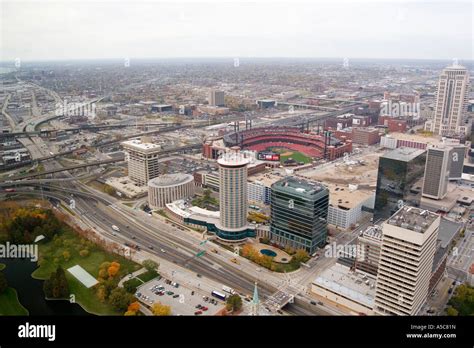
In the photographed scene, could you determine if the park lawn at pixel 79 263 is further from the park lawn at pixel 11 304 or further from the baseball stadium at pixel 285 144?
the baseball stadium at pixel 285 144

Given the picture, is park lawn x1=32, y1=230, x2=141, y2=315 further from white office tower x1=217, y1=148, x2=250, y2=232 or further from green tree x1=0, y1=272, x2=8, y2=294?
white office tower x1=217, y1=148, x2=250, y2=232

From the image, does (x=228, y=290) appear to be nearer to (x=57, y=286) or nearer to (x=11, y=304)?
(x=57, y=286)

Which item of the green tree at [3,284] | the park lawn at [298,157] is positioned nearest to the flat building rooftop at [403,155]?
the park lawn at [298,157]

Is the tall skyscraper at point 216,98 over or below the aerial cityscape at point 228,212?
over

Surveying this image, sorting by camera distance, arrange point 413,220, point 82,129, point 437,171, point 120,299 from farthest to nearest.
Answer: point 82,129 → point 437,171 → point 120,299 → point 413,220

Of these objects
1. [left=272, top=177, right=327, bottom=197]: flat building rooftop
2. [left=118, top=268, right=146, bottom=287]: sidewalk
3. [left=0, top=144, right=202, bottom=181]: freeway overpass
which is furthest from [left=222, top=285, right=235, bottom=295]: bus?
[left=0, top=144, right=202, bottom=181]: freeway overpass

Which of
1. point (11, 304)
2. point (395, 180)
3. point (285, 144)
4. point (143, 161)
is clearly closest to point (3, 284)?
point (11, 304)
